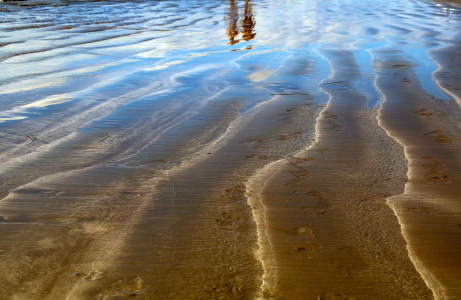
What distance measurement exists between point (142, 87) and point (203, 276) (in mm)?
2813

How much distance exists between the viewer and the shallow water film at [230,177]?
59.4 inches

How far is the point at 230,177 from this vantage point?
2236 mm

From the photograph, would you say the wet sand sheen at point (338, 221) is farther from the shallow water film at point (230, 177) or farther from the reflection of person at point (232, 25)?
the reflection of person at point (232, 25)

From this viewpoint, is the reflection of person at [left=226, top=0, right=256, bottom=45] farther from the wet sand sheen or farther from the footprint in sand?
the wet sand sheen

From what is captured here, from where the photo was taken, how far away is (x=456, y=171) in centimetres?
230

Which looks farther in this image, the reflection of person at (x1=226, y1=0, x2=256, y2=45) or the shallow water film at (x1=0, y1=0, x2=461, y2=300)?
the reflection of person at (x1=226, y1=0, x2=256, y2=45)

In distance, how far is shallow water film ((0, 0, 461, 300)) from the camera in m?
1.51

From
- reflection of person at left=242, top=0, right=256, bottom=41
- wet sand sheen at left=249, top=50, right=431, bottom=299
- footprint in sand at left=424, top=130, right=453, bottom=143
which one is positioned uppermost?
wet sand sheen at left=249, top=50, right=431, bottom=299

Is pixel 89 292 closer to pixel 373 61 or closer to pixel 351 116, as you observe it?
pixel 351 116

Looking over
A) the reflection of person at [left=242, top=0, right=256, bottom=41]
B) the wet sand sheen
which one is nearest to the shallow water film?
the wet sand sheen

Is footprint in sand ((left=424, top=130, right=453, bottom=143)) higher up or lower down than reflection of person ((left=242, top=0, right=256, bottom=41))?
higher up

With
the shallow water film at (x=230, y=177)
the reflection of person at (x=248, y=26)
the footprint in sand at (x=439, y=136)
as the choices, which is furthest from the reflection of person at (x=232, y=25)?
the footprint in sand at (x=439, y=136)

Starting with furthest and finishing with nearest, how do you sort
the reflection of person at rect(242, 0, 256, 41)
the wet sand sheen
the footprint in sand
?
1. the reflection of person at rect(242, 0, 256, 41)
2. the footprint in sand
3. the wet sand sheen

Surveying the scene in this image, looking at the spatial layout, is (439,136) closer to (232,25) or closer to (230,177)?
(230,177)
